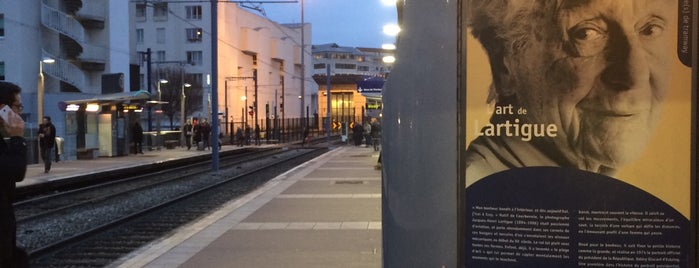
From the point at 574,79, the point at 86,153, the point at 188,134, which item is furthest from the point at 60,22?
the point at 574,79

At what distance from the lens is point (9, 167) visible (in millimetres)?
4008

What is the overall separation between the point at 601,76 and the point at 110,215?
11.4m

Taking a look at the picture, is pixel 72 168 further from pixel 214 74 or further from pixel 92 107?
pixel 214 74

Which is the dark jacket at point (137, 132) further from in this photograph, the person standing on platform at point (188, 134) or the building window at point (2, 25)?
the building window at point (2, 25)

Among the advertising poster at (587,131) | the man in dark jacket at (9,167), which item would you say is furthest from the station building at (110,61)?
the advertising poster at (587,131)

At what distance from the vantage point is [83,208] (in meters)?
13.6

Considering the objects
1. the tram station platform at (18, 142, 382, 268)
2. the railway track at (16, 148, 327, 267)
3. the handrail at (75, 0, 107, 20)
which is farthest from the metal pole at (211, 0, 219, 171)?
the handrail at (75, 0, 107, 20)

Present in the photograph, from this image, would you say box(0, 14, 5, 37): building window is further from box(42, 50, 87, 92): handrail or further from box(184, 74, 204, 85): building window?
box(184, 74, 204, 85): building window

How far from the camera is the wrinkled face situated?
8.15ft

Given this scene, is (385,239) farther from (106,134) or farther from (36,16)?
(36,16)

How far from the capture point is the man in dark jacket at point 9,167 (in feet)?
13.2

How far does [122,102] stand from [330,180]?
1508 cm

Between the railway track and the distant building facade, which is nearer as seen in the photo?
the railway track

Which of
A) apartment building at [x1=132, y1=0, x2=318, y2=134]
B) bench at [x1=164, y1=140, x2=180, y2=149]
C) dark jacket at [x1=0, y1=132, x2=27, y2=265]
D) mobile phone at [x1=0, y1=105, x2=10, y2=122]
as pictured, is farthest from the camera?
apartment building at [x1=132, y1=0, x2=318, y2=134]
